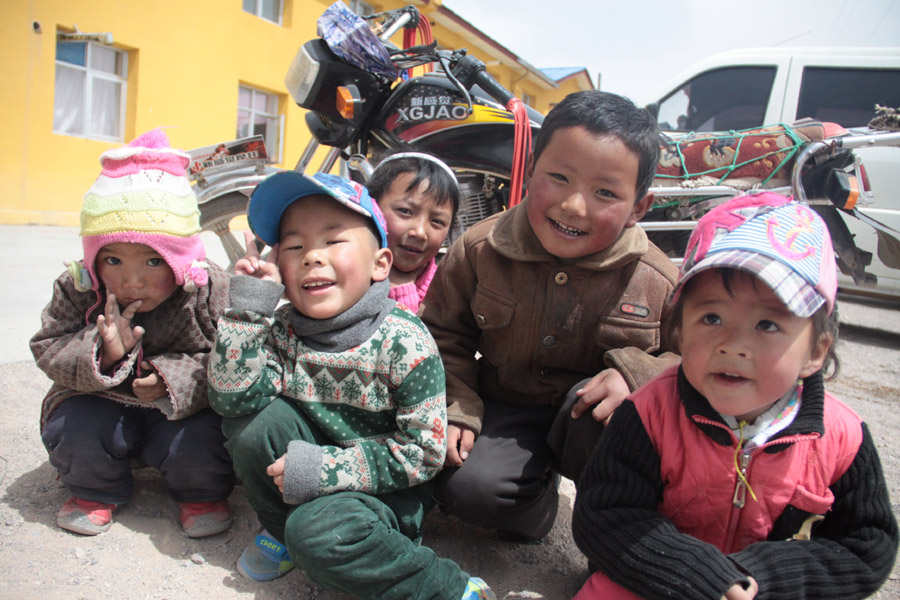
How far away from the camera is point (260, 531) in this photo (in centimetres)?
160

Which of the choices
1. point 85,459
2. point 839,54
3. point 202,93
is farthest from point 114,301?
point 202,93

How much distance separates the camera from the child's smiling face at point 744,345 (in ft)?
3.45

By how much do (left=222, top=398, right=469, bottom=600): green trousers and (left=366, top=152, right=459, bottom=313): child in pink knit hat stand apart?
0.71 m

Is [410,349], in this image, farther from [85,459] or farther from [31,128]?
[31,128]

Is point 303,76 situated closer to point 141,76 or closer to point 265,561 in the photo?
point 265,561

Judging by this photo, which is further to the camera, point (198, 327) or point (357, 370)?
point (198, 327)

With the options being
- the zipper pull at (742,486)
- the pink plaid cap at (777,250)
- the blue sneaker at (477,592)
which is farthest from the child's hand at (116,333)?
the zipper pull at (742,486)

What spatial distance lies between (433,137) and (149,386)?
66.1 inches

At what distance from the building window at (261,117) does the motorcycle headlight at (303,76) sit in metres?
8.41

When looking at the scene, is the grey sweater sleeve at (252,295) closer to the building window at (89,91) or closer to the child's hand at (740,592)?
the child's hand at (740,592)

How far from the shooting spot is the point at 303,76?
2.77m

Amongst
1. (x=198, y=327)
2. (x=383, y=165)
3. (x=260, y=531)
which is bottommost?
(x=260, y=531)

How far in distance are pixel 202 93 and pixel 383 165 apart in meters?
8.79

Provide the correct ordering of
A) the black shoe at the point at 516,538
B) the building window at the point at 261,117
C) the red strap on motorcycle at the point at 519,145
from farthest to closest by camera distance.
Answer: the building window at the point at 261,117 → the red strap on motorcycle at the point at 519,145 → the black shoe at the point at 516,538
